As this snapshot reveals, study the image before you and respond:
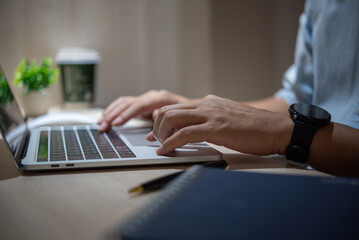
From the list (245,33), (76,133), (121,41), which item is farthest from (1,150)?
(245,33)

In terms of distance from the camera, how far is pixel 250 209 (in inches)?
14.9

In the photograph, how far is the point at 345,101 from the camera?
3.28ft

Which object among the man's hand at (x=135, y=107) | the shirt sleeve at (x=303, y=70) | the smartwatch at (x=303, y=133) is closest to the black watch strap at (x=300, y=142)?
the smartwatch at (x=303, y=133)

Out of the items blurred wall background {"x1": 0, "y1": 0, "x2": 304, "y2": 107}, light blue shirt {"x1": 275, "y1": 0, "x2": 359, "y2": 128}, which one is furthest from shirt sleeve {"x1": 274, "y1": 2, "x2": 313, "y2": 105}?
blurred wall background {"x1": 0, "y1": 0, "x2": 304, "y2": 107}

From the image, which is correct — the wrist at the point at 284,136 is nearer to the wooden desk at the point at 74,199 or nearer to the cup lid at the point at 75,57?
the wooden desk at the point at 74,199

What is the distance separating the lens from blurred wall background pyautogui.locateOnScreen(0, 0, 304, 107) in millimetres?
1475

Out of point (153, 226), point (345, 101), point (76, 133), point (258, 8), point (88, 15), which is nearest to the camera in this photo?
point (153, 226)

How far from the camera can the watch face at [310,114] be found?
0.67 meters

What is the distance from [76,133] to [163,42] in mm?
879

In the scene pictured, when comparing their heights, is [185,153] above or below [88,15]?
below

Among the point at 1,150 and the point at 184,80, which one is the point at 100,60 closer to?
the point at 184,80

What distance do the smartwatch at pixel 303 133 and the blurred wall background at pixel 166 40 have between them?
102 cm

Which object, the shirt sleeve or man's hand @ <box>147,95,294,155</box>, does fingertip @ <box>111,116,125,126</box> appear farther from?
the shirt sleeve

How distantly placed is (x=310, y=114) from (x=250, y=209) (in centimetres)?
36
